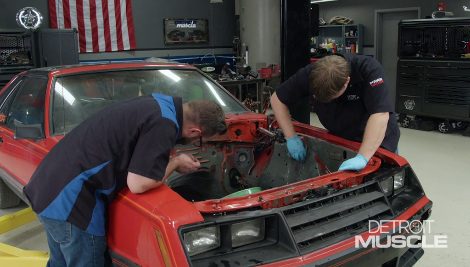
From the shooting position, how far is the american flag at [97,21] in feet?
26.6

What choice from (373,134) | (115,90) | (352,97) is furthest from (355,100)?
(115,90)

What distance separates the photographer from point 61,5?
8047 mm

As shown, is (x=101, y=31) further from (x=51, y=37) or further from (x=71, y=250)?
(x=71, y=250)

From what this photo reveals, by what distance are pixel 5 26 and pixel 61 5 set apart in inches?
41.8

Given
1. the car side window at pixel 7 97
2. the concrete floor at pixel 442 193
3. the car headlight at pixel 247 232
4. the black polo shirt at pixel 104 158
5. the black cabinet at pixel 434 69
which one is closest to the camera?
the black polo shirt at pixel 104 158

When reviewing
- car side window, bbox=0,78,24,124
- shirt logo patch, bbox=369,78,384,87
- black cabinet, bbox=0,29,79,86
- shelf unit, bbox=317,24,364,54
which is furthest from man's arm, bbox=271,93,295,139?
shelf unit, bbox=317,24,364,54

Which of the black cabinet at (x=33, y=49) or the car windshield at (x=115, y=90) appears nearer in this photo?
the car windshield at (x=115, y=90)

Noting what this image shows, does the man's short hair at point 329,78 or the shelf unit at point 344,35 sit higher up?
the shelf unit at point 344,35

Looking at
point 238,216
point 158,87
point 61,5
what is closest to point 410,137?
A: point 158,87

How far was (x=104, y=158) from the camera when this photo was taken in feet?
5.21

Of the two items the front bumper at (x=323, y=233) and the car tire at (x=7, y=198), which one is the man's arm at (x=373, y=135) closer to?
the front bumper at (x=323, y=233)

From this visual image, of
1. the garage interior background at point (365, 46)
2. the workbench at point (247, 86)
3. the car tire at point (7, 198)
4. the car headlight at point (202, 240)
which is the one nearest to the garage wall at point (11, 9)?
the garage interior background at point (365, 46)

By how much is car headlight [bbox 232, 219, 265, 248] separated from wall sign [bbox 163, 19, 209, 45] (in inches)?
328

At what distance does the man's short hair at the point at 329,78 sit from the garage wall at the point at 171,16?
7161mm
